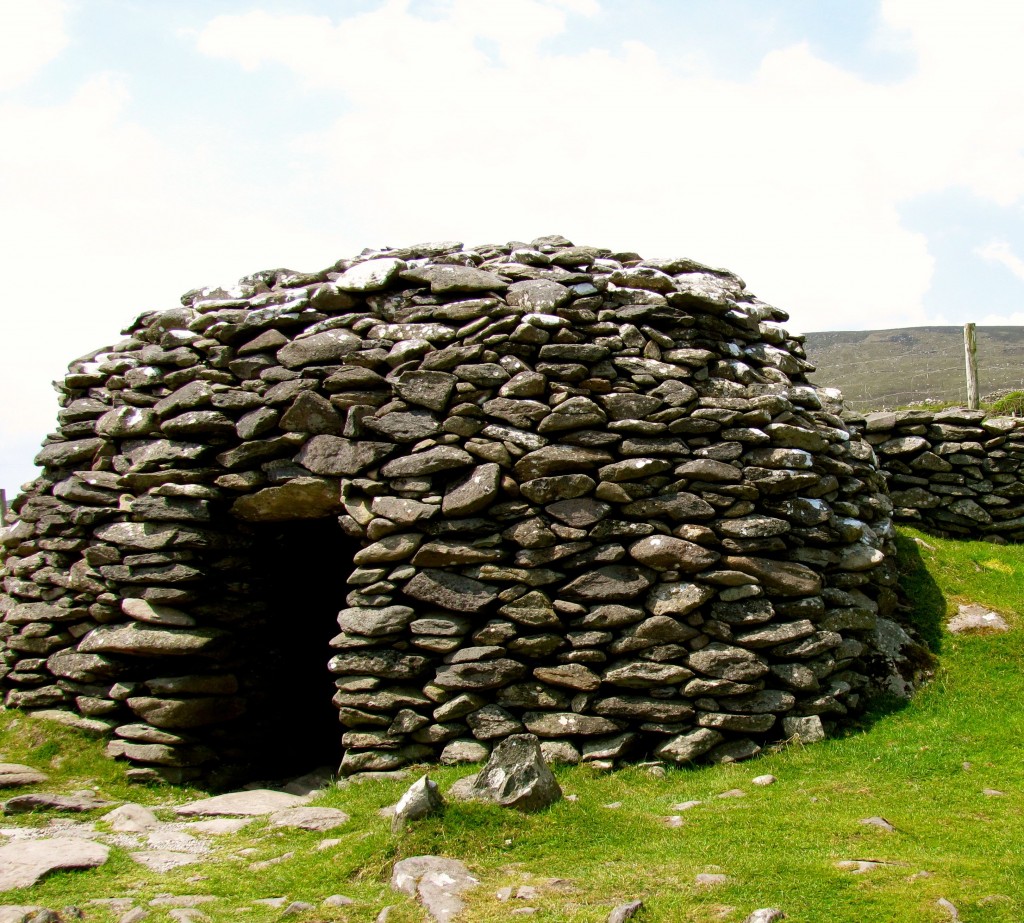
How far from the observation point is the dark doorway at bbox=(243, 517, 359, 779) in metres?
8.17

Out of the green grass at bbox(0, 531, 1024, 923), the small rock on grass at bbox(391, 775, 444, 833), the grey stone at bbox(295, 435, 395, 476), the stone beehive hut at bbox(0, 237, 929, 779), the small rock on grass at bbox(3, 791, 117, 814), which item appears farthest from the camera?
the grey stone at bbox(295, 435, 395, 476)

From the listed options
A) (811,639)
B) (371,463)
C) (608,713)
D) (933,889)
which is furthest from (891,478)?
(933,889)

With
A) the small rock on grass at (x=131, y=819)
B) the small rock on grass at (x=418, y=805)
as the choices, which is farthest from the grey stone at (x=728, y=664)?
the small rock on grass at (x=131, y=819)

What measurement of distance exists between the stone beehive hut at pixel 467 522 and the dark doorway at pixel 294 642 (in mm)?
45

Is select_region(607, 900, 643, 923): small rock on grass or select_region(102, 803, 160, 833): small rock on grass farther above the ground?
select_region(607, 900, 643, 923): small rock on grass

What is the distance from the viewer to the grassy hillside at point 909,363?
104 feet

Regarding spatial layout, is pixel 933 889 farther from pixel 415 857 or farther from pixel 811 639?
pixel 811 639

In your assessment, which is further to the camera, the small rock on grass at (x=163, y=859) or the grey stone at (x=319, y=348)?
the grey stone at (x=319, y=348)

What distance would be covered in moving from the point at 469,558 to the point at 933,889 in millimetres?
3947

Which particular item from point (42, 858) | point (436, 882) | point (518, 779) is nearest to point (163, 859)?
point (42, 858)

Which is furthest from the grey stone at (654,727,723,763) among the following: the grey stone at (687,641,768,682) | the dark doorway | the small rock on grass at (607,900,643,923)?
the dark doorway

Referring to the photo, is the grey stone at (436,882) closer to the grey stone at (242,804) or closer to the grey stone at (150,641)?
the grey stone at (242,804)

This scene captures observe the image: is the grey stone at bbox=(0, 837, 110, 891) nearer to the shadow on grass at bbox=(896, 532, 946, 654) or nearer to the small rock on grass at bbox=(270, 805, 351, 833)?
the small rock on grass at bbox=(270, 805, 351, 833)

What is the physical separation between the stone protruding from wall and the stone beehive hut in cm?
212
